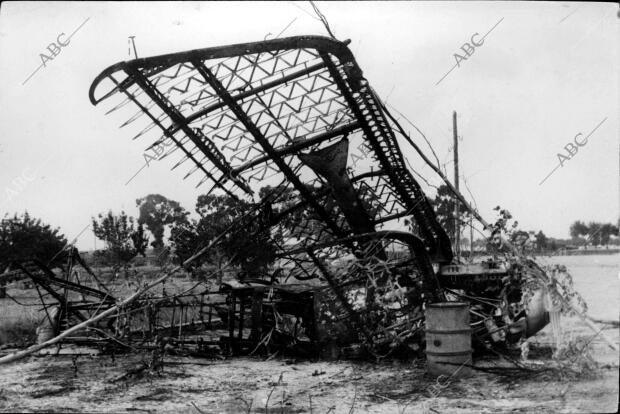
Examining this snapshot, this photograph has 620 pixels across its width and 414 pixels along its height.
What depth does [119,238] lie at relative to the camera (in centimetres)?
5025

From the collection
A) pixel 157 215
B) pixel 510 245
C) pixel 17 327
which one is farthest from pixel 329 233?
pixel 157 215

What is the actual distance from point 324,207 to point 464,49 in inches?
190

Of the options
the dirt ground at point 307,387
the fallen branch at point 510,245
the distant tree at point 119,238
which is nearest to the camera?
the dirt ground at point 307,387

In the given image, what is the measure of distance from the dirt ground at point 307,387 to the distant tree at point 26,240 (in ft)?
73.1

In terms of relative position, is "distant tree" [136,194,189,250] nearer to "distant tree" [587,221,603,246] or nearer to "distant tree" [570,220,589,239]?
"distant tree" [587,221,603,246]

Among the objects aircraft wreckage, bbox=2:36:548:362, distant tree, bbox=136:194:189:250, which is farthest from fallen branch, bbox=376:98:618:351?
distant tree, bbox=136:194:189:250

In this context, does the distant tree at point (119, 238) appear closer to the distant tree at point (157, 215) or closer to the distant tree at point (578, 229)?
the distant tree at point (157, 215)

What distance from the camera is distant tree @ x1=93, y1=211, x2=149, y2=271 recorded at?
47312 mm

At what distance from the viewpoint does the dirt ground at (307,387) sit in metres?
7.69

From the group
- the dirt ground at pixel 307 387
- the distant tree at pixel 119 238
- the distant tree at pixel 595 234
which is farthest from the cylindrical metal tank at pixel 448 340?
the distant tree at pixel 119 238

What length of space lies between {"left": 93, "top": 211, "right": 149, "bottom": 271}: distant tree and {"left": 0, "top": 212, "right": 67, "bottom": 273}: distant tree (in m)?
5.41

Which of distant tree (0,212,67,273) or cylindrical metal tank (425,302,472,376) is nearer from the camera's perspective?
cylindrical metal tank (425,302,472,376)

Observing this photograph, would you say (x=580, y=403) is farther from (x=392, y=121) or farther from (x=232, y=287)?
(x=232, y=287)

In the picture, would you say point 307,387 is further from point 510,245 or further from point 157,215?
point 157,215
